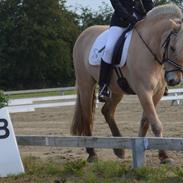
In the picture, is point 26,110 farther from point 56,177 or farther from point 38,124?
point 56,177

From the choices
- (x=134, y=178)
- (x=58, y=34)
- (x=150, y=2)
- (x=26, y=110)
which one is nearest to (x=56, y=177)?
(x=134, y=178)

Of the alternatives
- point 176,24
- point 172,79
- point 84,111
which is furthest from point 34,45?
point 176,24

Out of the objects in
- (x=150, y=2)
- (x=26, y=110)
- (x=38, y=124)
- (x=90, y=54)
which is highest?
(x=150, y=2)

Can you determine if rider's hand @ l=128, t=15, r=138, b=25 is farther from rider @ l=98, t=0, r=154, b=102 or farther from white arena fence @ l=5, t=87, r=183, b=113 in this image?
white arena fence @ l=5, t=87, r=183, b=113

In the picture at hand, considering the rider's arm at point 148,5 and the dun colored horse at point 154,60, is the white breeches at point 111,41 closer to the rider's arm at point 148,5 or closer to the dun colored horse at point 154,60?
the dun colored horse at point 154,60

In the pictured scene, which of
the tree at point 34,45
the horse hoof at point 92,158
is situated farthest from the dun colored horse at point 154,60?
the tree at point 34,45

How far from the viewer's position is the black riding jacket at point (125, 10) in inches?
340

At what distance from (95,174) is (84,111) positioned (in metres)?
2.45

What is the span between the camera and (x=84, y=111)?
31.2ft

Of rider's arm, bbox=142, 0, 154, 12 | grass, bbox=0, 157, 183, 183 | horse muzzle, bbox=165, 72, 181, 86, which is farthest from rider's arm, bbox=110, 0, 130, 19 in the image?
grass, bbox=0, 157, 183, 183

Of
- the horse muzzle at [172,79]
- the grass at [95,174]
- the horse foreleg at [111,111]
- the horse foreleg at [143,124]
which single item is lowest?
the horse foreleg at [111,111]

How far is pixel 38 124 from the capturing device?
590 inches

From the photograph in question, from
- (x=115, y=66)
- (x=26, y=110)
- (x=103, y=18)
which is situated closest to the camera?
(x=115, y=66)

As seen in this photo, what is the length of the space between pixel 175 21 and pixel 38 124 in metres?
7.93
